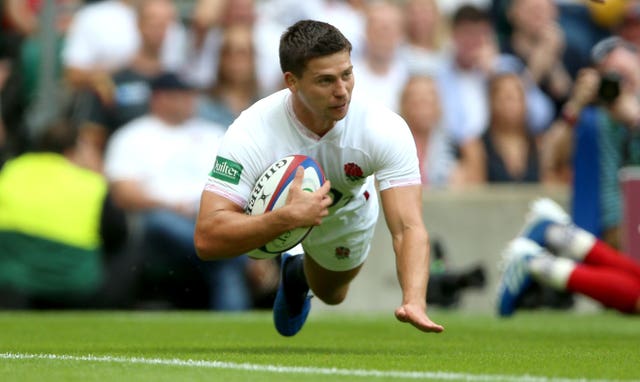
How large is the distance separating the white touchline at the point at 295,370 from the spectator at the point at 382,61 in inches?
308

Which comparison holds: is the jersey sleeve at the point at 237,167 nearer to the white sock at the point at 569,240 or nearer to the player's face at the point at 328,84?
the player's face at the point at 328,84

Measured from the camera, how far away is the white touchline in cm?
618

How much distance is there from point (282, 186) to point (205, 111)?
7.12 meters

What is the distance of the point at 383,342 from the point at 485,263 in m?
5.32

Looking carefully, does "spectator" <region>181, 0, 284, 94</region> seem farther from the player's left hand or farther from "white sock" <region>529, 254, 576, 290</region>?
the player's left hand

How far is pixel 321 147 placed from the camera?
796 cm

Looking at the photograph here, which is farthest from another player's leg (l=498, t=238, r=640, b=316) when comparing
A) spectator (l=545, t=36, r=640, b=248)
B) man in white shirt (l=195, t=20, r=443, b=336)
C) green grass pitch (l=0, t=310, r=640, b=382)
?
man in white shirt (l=195, t=20, r=443, b=336)

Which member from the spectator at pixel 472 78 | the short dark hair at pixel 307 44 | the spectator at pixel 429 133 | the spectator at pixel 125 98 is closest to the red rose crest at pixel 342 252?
the short dark hair at pixel 307 44

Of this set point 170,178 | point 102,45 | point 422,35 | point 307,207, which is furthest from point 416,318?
point 422,35

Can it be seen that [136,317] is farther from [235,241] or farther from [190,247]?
[235,241]

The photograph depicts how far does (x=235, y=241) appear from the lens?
747 cm

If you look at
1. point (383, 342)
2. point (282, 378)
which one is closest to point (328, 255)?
point (383, 342)

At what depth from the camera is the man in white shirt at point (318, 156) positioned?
739cm

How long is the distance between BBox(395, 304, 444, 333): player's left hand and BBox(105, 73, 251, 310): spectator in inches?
246
